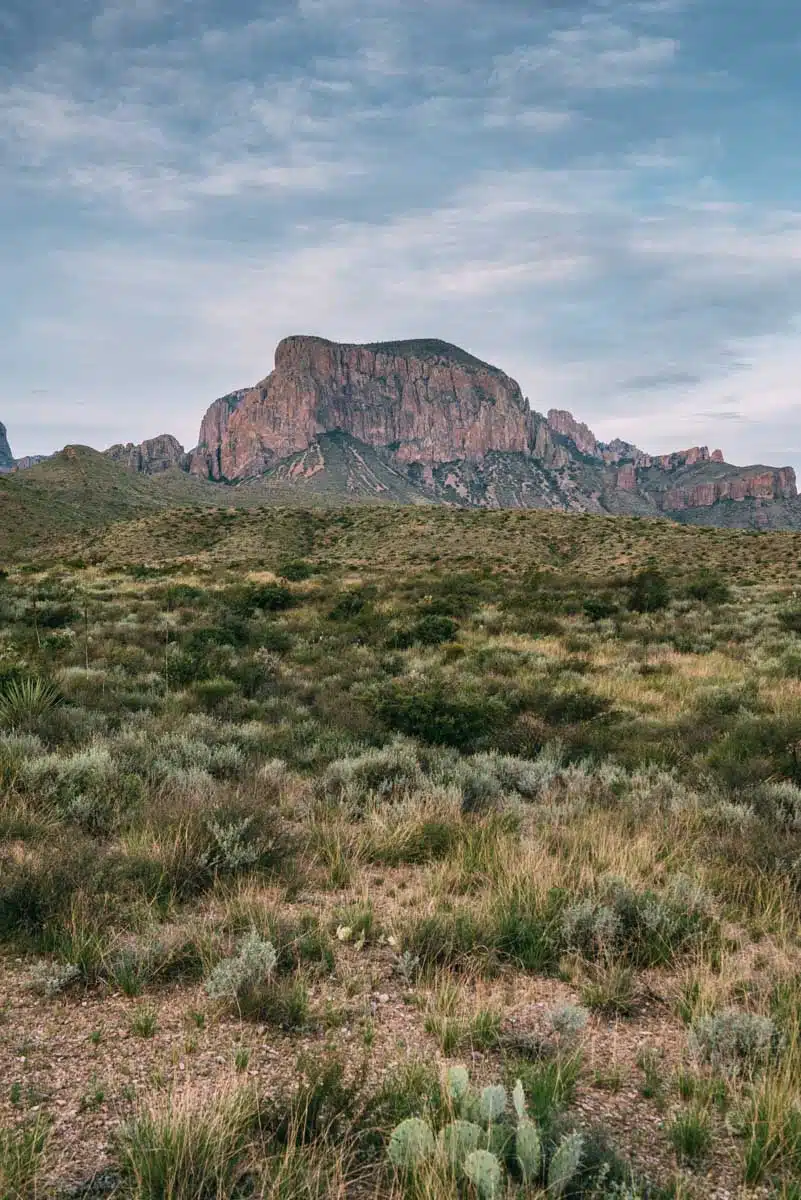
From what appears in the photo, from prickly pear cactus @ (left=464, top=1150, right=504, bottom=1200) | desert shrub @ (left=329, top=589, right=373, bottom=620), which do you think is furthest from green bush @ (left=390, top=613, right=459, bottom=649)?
prickly pear cactus @ (left=464, top=1150, right=504, bottom=1200)

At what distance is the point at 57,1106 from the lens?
2.57 meters

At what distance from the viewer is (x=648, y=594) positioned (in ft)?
67.3

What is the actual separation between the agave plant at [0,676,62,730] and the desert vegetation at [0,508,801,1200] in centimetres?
5

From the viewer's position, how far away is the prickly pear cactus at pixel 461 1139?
2213 millimetres

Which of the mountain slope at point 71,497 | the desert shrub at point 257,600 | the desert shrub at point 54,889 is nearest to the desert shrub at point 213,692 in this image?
the desert shrub at point 54,889

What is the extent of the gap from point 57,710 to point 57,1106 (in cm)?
634

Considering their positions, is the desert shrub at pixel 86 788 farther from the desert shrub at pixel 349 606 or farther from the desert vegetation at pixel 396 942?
the desert shrub at pixel 349 606

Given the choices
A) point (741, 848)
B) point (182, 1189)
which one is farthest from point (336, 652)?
point (182, 1189)

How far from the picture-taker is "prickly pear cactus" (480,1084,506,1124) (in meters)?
2.38

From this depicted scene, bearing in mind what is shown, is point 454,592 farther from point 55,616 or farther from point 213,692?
point 213,692

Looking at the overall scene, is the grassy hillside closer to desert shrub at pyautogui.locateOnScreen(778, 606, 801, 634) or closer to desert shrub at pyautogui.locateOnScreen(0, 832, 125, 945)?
desert shrub at pyautogui.locateOnScreen(778, 606, 801, 634)

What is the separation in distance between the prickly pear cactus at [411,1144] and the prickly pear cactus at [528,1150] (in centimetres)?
31

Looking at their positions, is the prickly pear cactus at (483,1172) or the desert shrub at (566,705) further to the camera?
the desert shrub at (566,705)

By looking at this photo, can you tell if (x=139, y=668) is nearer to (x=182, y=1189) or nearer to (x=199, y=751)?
(x=199, y=751)
